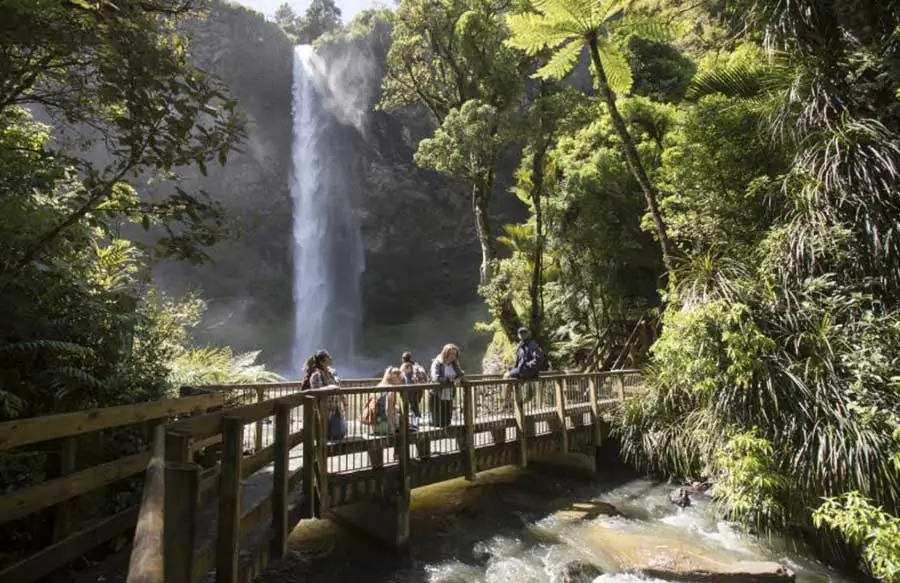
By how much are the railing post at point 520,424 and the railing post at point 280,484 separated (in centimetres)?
524

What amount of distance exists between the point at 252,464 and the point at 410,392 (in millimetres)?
3484

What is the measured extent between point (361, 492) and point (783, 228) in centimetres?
685

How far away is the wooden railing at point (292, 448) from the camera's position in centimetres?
194

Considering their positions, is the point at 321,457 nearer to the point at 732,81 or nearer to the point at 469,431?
the point at 469,431

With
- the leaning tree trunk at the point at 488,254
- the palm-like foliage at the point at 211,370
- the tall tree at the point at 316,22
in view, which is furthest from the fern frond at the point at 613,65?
the tall tree at the point at 316,22

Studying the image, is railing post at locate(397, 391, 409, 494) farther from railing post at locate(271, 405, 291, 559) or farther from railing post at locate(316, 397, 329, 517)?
railing post at locate(271, 405, 291, 559)

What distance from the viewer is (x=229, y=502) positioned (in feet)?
11.1

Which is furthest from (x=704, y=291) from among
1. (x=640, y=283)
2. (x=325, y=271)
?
(x=325, y=271)

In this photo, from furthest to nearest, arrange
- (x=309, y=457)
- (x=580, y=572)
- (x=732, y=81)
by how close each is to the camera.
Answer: (x=732, y=81)
(x=580, y=572)
(x=309, y=457)

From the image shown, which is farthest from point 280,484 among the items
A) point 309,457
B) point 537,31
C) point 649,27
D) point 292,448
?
point 649,27

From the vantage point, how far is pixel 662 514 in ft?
28.3

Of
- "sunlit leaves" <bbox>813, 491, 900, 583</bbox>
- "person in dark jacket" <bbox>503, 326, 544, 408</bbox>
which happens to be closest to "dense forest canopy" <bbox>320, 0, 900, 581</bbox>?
"sunlit leaves" <bbox>813, 491, 900, 583</bbox>

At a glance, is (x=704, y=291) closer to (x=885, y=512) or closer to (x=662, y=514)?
(x=885, y=512)

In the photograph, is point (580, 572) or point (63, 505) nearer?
point (63, 505)
